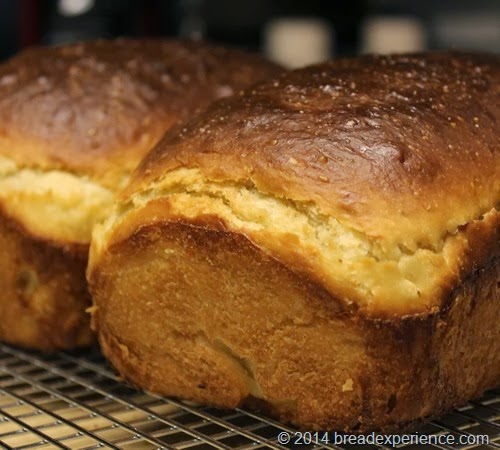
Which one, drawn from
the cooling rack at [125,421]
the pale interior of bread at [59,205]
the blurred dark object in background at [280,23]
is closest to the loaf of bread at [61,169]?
the pale interior of bread at [59,205]

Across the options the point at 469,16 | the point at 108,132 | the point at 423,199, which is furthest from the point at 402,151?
the point at 469,16

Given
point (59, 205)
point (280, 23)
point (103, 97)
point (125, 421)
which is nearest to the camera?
point (125, 421)

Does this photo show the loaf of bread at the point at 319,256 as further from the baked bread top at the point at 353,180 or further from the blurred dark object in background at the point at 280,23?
the blurred dark object in background at the point at 280,23

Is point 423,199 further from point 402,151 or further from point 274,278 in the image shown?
point 274,278

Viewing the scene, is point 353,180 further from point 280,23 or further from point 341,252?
point 280,23

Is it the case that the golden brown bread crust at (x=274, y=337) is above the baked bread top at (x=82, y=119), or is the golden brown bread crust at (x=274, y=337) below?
below

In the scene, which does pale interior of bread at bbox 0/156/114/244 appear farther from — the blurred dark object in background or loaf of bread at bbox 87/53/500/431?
the blurred dark object in background

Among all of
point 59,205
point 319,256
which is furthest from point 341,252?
point 59,205

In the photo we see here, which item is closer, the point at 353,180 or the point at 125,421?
the point at 353,180
